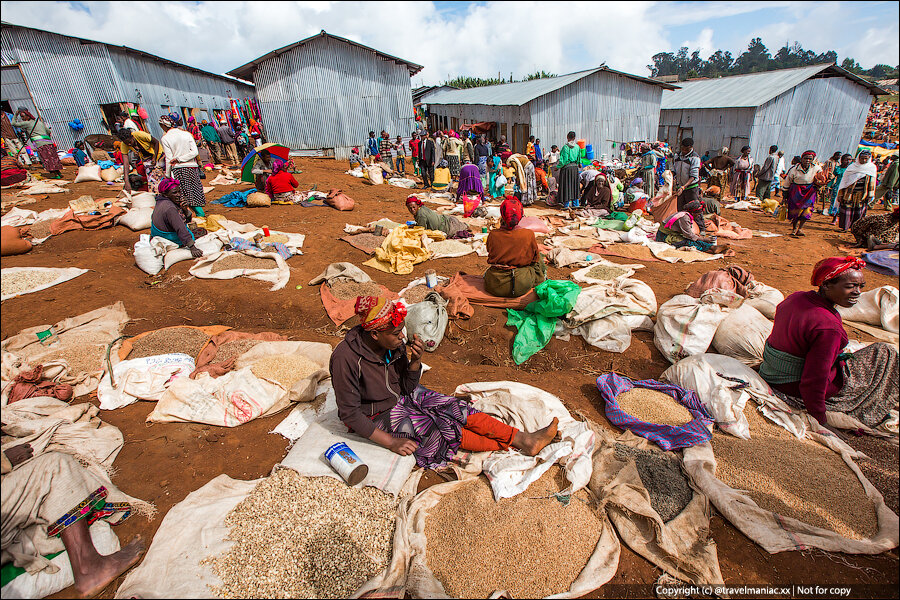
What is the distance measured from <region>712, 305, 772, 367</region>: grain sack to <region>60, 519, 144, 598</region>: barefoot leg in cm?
458

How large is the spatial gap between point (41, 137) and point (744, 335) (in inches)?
651

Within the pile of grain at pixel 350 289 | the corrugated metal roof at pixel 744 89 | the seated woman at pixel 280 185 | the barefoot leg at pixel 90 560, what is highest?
the corrugated metal roof at pixel 744 89

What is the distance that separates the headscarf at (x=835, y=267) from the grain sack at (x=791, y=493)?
3.66 feet

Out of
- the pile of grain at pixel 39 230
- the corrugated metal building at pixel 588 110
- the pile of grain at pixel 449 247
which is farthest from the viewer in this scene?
the corrugated metal building at pixel 588 110

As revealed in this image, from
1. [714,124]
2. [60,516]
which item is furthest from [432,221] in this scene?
[714,124]

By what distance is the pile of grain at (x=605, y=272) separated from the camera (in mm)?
5537

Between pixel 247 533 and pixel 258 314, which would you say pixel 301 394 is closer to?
pixel 247 533

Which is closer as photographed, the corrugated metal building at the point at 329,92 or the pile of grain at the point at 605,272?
the pile of grain at the point at 605,272

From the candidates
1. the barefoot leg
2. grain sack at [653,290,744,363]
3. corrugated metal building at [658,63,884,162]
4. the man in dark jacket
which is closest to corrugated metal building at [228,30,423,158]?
the man in dark jacket

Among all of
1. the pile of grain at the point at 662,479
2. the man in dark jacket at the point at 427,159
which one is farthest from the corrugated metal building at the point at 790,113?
the pile of grain at the point at 662,479

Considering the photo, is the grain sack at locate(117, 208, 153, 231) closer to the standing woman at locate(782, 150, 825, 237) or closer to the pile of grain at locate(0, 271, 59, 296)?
the pile of grain at locate(0, 271, 59, 296)

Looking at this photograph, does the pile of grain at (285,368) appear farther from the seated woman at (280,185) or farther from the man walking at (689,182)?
the man walking at (689,182)

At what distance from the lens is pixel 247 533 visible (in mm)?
2197

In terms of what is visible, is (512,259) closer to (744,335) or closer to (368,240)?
(744,335)
